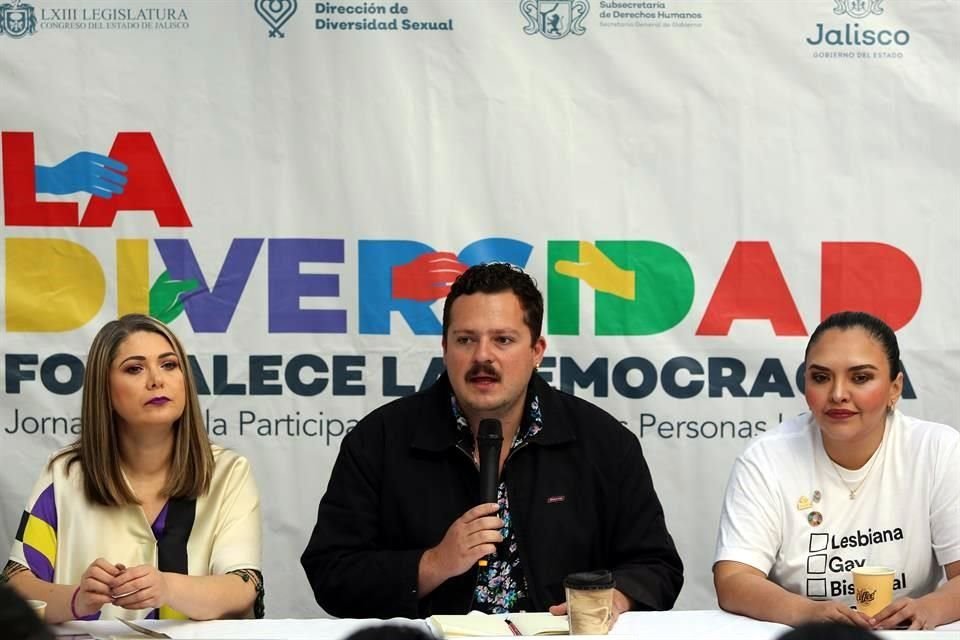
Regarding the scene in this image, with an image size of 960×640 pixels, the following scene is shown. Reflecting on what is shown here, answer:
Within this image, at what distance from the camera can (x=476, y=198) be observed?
388cm

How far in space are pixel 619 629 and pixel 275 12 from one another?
7.32ft

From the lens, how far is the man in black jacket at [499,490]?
286cm

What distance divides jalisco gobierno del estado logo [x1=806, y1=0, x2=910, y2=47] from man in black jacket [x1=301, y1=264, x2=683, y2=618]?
141 cm

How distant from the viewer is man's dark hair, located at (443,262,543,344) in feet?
9.84

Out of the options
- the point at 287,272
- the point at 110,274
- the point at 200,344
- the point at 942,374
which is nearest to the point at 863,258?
the point at 942,374

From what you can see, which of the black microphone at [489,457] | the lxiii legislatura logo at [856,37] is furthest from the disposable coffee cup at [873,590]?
the lxiii legislatura logo at [856,37]

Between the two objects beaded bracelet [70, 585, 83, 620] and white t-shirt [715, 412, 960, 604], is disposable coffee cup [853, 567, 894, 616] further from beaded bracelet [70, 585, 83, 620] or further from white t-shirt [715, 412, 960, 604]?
beaded bracelet [70, 585, 83, 620]

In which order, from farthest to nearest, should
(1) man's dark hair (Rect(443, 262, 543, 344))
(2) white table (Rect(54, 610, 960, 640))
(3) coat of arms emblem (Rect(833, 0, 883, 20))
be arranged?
(3) coat of arms emblem (Rect(833, 0, 883, 20)) < (1) man's dark hair (Rect(443, 262, 543, 344)) < (2) white table (Rect(54, 610, 960, 640))

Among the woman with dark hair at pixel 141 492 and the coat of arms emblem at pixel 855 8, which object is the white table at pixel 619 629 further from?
the coat of arms emblem at pixel 855 8

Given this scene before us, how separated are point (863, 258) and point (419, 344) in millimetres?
1352

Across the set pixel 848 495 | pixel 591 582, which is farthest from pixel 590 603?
pixel 848 495

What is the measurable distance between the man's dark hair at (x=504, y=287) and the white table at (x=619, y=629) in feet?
2.47

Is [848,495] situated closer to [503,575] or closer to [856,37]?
[503,575]

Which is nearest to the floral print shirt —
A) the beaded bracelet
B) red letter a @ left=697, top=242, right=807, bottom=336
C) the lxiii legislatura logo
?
the beaded bracelet
